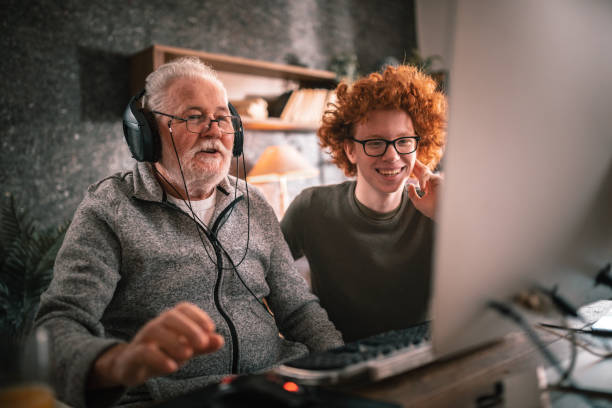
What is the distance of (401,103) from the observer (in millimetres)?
1348

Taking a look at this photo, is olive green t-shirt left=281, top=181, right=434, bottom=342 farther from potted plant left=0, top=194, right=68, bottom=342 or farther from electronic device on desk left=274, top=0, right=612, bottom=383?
potted plant left=0, top=194, right=68, bottom=342

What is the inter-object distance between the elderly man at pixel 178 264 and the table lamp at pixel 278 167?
1.59 meters

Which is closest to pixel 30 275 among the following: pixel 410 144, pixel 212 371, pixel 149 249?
pixel 149 249

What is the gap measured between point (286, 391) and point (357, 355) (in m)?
0.11

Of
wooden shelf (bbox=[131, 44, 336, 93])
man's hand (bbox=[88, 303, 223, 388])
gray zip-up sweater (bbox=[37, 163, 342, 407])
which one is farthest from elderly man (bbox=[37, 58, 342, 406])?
wooden shelf (bbox=[131, 44, 336, 93])

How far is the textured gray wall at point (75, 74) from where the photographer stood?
2.18m

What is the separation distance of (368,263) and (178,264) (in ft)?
1.87

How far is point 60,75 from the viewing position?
2303 millimetres

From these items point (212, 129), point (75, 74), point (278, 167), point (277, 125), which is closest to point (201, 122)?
point (212, 129)

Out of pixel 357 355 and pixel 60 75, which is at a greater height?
pixel 60 75

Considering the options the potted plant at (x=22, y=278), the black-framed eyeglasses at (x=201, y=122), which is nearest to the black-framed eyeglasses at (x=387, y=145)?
the black-framed eyeglasses at (x=201, y=122)

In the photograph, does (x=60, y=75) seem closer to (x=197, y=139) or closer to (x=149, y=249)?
(x=197, y=139)

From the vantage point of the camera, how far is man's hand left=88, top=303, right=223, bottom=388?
0.53 metres

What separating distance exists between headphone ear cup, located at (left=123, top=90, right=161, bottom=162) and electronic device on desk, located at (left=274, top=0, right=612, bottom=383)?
2.41 ft
